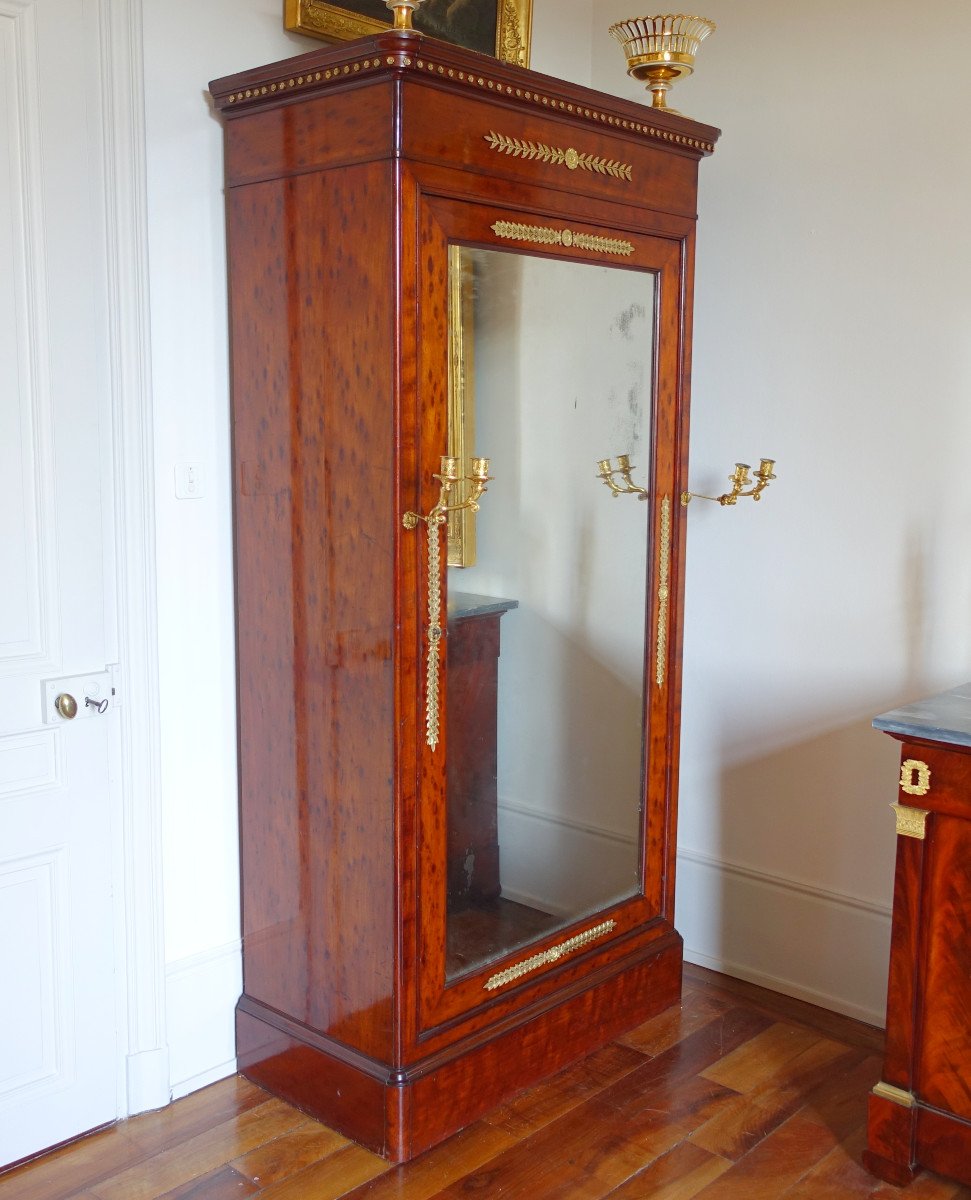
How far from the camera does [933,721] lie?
2057 millimetres

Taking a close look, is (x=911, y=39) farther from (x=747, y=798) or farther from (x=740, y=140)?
(x=747, y=798)

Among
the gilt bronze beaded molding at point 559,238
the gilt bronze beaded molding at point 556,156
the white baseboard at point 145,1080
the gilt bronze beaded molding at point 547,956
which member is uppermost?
the gilt bronze beaded molding at point 556,156

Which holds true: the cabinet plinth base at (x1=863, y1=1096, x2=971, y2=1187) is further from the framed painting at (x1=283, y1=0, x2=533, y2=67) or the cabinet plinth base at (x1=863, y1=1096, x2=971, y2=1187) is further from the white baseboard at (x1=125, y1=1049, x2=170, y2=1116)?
the framed painting at (x1=283, y1=0, x2=533, y2=67)

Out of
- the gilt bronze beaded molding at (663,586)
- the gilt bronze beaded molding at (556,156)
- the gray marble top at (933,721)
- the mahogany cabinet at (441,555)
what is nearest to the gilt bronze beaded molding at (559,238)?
the mahogany cabinet at (441,555)

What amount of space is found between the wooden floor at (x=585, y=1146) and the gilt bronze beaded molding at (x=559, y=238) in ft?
5.37

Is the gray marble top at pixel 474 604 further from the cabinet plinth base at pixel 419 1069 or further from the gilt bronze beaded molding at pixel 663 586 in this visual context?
the cabinet plinth base at pixel 419 1069

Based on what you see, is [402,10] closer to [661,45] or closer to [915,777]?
[661,45]

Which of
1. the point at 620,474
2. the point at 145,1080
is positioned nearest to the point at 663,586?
the point at 620,474

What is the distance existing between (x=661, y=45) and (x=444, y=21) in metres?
0.51

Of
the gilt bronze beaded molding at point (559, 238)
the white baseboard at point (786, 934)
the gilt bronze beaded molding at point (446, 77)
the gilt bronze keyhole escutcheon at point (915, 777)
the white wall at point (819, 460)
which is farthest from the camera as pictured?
the white baseboard at point (786, 934)

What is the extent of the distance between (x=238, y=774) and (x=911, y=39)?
203 centimetres

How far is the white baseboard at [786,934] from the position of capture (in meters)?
2.75

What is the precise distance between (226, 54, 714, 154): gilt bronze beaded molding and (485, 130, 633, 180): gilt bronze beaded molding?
6 centimetres

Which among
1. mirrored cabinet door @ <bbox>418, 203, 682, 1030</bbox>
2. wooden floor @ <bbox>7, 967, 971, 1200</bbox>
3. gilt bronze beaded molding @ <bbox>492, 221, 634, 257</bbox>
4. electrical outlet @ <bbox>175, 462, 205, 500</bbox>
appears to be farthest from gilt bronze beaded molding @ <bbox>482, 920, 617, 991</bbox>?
gilt bronze beaded molding @ <bbox>492, 221, 634, 257</bbox>
